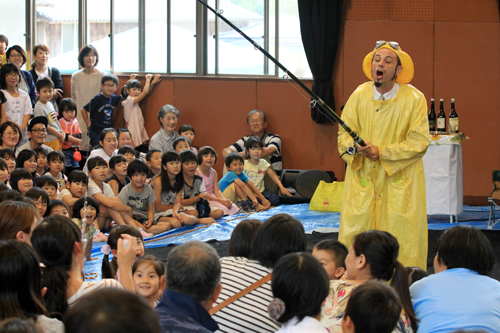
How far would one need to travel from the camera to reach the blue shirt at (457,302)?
2082 mm

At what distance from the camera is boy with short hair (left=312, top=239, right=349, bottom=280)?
263 cm

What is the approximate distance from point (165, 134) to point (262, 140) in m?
1.26

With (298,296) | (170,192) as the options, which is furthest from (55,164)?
(298,296)

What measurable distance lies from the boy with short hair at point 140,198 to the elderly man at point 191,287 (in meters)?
3.38

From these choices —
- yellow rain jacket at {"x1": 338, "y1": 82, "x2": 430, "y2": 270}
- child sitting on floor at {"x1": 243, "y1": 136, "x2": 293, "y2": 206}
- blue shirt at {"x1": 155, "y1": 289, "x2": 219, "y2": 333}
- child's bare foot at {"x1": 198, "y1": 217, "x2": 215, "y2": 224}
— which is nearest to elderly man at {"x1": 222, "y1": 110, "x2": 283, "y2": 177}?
child sitting on floor at {"x1": 243, "y1": 136, "x2": 293, "y2": 206}

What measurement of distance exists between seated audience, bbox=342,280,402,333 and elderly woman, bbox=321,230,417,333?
38cm

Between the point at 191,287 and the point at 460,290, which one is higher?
the point at 191,287

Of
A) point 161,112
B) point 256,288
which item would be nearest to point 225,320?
point 256,288

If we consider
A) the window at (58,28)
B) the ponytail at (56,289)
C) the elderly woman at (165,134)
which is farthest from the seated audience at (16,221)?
the window at (58,28)

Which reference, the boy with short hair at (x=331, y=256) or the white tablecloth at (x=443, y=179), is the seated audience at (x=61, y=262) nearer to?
the boy with short hair at (x=331, y=256)

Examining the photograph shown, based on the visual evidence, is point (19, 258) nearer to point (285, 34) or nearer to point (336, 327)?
point (336, 327)

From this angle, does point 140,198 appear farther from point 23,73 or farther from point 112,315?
point 112,315

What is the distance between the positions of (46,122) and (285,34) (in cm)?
336

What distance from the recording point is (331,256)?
2625 millimetres
